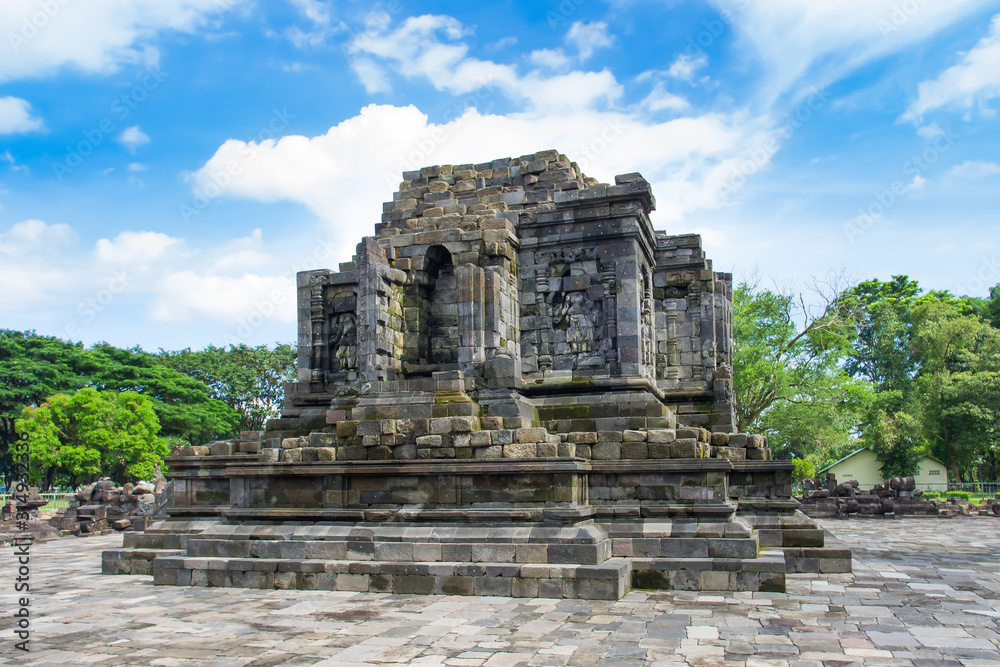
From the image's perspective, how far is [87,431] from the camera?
122ft

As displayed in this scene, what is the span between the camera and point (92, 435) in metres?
36.8

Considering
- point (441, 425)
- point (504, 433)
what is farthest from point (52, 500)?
point (504, 433)

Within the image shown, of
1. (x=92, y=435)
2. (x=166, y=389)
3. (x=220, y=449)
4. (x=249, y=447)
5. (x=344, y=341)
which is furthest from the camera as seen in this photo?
(x=166, y=389)

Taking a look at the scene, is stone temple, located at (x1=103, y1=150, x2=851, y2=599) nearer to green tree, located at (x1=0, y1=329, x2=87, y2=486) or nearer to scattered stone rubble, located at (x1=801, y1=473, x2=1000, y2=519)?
scattered stone rubble, located at (x1=801, y1=473, x2=1000, y2=519)

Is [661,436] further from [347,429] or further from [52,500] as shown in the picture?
[52,500]

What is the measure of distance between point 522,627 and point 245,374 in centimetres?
4413

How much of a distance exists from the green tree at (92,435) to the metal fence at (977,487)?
3809cm

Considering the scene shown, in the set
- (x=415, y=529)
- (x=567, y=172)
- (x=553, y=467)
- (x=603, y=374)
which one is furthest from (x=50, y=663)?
(x=567, y=172)

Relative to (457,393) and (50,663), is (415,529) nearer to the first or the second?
(457,393)

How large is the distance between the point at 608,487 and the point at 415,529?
9.66 feet

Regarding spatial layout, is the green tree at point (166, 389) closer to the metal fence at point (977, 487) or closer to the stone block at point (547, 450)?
the stone block at point (547, 450)

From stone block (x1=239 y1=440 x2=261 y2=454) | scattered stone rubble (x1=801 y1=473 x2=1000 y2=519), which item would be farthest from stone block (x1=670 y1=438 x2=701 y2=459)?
scattered stone rubble (x1=801 y1=473 x2=1000 y2=519)

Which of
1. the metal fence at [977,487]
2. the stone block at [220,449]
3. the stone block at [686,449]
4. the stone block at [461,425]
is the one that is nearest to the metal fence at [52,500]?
the stone block at [220,449]

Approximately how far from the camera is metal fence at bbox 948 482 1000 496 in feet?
128
